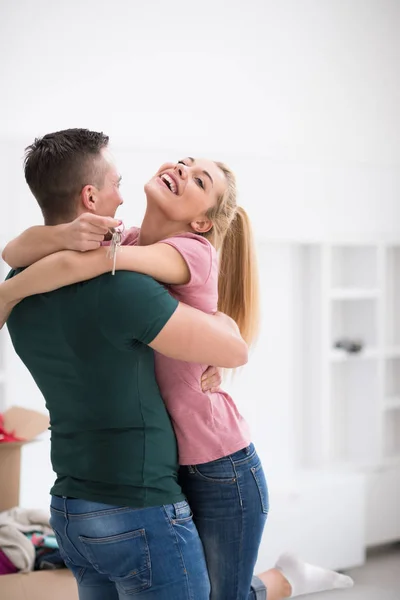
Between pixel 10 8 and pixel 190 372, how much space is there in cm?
232

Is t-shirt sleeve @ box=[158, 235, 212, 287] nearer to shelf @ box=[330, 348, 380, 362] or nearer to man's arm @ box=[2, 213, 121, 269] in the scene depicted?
man's arm @ box=[2, 213, 121, 269]

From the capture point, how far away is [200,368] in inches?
62.6

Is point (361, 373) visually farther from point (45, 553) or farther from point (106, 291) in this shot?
point (106, 291)

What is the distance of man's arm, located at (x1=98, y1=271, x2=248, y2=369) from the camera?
1.37 meters

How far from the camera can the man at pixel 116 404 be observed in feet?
4.58

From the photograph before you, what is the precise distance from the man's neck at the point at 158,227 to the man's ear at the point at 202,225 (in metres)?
0.02

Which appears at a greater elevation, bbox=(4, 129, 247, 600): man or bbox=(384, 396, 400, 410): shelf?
bbox=(4, 129, 247, 600): man

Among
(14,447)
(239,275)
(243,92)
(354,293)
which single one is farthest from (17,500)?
(243,92)

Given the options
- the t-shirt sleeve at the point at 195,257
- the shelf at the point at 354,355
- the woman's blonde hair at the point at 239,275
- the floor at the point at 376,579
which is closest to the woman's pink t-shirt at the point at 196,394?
the t-shirt sleeve at the point at 195,257

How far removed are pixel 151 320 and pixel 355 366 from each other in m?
3.10

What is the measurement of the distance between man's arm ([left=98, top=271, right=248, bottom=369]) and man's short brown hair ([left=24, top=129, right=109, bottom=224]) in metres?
0.23

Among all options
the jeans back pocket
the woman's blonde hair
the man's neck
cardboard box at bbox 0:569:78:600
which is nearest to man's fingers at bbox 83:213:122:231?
the man's neck

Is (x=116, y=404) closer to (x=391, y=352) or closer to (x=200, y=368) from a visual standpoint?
(x=200, y=368)

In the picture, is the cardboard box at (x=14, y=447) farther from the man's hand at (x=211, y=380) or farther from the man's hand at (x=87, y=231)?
the man's hand at (x=87, y=231)
